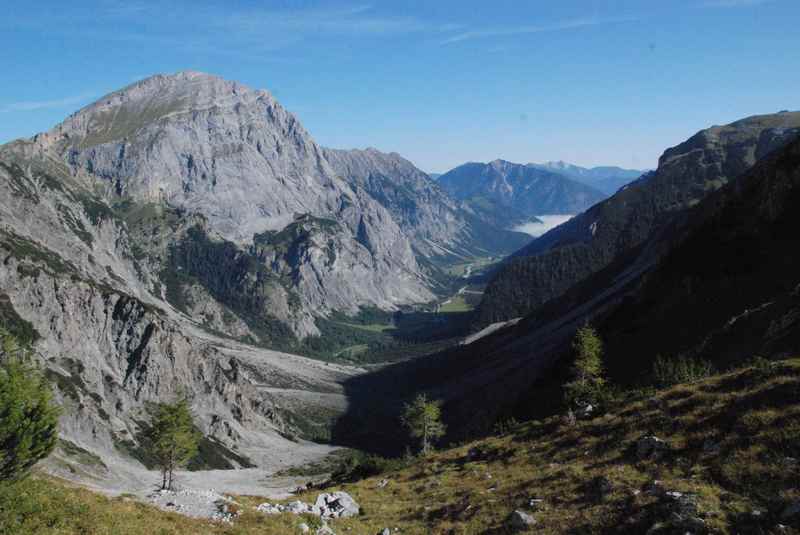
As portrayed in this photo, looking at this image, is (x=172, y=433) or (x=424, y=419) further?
(x=424, y=419)

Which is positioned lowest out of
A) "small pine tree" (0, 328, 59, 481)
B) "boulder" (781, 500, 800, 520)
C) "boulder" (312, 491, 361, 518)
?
"boulder" (312, 491, 361, 518)

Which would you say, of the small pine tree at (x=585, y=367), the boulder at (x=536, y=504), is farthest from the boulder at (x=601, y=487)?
the small pine tree at (x=585, y=367)

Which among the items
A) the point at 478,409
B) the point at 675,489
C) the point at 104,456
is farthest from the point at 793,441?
the point at 104,456

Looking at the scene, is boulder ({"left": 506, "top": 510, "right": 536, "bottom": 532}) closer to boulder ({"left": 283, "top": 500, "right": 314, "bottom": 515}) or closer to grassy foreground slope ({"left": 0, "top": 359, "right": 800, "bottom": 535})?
grassy foreground slope ({"left": 0, "top": 359, "right": 800, "bottom": 535})

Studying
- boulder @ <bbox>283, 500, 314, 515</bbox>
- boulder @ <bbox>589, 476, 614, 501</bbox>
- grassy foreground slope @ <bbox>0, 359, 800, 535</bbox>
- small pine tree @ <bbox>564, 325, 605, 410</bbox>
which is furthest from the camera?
small pine tree @ <bbox>564, 325, 605, 410</bbox>

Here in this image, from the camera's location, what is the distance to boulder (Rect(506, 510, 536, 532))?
95.2 ft

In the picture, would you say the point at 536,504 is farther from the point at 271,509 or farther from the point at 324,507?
the point at 271,509

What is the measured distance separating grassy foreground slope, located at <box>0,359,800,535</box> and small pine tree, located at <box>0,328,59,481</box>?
214 centimetres

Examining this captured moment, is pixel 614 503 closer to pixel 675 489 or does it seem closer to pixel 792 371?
pixel 675 489

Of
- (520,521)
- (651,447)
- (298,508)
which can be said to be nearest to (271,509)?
(298,508)

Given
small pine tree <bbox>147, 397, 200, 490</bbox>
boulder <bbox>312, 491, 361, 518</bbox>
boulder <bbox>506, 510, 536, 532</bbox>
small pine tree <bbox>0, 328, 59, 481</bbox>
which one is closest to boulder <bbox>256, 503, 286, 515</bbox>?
boulder <bbox>312, 491, 361, 518</bbox>

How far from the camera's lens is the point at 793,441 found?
1062 inches

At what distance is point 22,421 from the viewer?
29.5 metres

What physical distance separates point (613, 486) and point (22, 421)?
104ft
